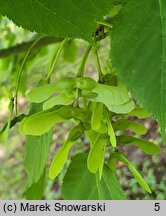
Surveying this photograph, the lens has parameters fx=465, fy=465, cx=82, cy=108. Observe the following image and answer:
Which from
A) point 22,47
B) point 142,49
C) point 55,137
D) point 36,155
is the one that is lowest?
point 55,137

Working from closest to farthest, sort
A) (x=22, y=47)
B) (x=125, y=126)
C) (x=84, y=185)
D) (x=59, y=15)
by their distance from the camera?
1. (x=59, y=15)
2. (x=125, y=126)
3. (x=84, y=185)
4. (x=22, y=47)

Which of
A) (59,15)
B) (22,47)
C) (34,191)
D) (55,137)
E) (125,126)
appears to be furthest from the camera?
(55,137)

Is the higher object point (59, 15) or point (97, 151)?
point (59, 15)

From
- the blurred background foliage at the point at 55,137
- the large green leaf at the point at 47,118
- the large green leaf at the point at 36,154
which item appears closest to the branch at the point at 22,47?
the blurred background foliage at the point at 55,137

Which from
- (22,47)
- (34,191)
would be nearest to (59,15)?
(34,191)

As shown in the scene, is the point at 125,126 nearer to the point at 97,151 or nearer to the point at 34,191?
the point at 97,151

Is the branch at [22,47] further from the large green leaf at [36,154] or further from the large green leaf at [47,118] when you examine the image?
the large green leaf at [47,118]

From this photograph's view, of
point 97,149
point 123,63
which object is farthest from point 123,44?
point 97,149
